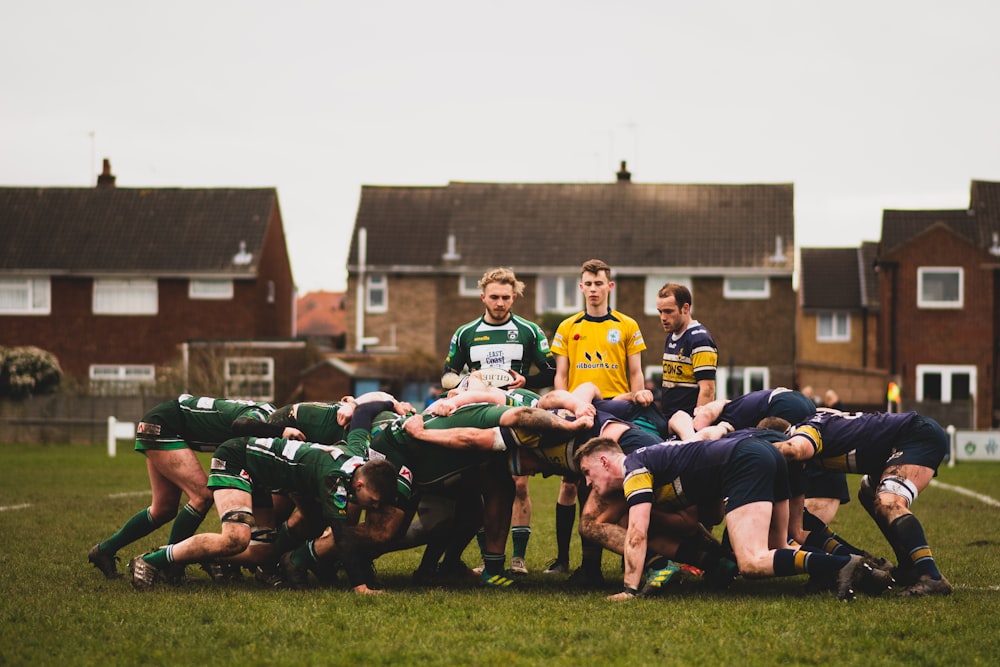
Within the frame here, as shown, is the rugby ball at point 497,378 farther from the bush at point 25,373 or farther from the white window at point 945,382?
the white window at point 945,382

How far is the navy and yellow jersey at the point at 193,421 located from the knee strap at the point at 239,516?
0.96 m

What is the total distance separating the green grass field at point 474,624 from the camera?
6645 mm

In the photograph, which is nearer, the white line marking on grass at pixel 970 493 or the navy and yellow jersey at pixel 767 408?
the navy and yellow jersey at pixel 767 408

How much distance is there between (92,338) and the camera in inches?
1842

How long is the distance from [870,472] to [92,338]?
1648 inches

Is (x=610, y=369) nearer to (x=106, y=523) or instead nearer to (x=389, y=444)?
(x=389, y=444)

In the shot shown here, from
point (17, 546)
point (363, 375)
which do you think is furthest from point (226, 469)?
point (363, 375)

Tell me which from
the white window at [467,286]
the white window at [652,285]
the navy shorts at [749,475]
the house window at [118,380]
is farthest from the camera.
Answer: the white window at [467,286]

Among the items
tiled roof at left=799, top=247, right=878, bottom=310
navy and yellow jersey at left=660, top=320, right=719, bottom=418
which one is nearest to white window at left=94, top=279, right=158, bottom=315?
tiled roof at left=799, top=247, right=878, bottom=310

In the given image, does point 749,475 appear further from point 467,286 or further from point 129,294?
point 129,294

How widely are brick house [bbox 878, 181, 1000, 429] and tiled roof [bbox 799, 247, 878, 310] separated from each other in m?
9.23

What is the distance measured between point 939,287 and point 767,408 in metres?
37.1

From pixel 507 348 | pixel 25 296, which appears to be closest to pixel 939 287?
pixel 25 296

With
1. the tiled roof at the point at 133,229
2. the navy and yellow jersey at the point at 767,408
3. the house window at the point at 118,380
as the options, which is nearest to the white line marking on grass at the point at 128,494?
the navy and yellow jersey at the point at 767,408
